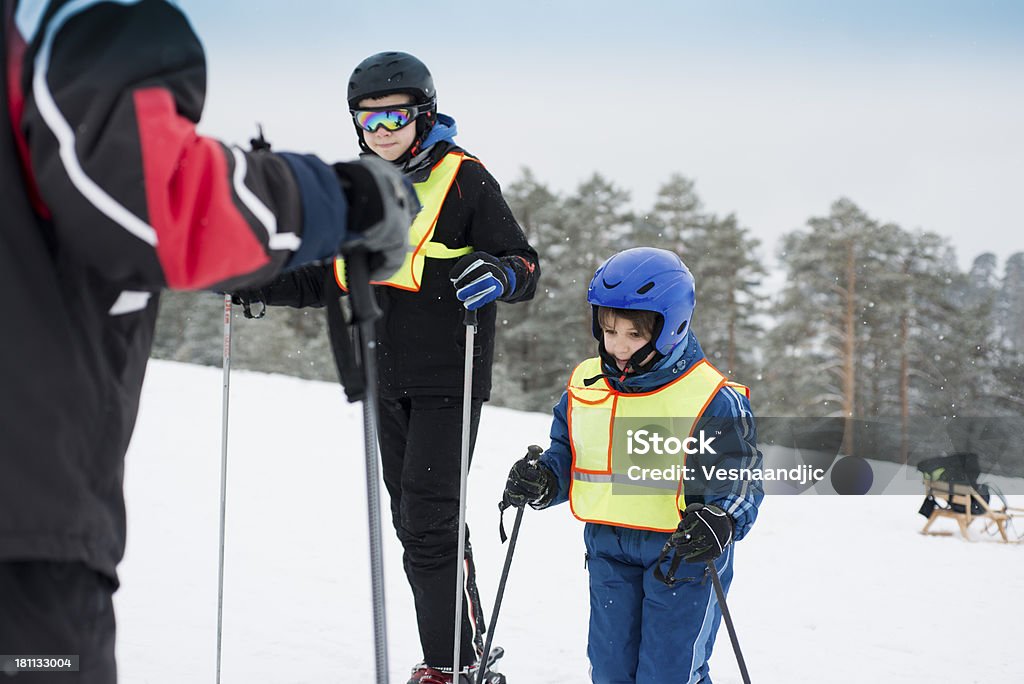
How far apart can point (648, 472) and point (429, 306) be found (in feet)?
3.42

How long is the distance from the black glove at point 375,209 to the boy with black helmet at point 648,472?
4.98ft

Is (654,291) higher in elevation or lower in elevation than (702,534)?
higher

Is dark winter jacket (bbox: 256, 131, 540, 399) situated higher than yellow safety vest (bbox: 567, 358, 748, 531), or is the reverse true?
dark winter jacket (bbox: 256, 131, 540, 399)

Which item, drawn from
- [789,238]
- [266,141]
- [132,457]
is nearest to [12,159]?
[266,141]

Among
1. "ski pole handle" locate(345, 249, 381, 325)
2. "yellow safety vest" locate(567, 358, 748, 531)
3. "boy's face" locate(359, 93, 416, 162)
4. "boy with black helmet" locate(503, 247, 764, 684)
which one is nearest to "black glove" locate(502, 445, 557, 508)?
"boy with black helmet" locate(503, 247, 764, 684)

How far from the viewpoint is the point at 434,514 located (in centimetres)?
326

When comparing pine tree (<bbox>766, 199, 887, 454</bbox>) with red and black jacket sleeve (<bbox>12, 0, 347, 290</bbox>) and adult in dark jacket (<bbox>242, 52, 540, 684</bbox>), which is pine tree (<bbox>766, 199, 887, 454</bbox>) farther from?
red and black jacket sleeve (<bbox>12, 0, 347, 290</bbox>)

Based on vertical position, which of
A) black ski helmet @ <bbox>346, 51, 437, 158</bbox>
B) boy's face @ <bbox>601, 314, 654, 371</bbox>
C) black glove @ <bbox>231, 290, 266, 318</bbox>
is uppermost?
black ski helmet @ <bbox>346, 51, 437, 158</bbox>

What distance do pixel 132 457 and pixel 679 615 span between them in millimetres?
8166

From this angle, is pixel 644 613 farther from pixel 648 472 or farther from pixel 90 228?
pixel 90 228

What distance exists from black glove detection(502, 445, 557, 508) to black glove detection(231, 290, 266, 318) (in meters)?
1.11

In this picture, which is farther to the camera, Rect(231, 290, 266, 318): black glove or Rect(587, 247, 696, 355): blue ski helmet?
Rect(231, 290, 266, 318): black glove

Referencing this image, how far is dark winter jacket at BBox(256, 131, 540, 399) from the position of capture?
3307mm

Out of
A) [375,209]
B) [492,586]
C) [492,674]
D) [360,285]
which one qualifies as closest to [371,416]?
[360,285]
